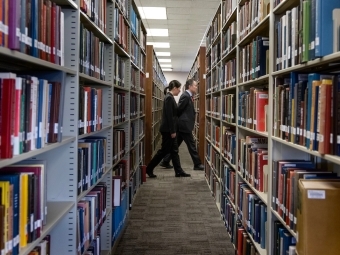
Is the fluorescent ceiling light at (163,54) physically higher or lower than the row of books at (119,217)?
higher

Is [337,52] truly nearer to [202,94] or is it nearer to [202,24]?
[202,94]

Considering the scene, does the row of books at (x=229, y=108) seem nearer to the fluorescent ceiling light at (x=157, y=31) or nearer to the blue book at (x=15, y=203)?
the blue book at (x=15, y=203)

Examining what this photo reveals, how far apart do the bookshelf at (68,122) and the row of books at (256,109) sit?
1.01 metres

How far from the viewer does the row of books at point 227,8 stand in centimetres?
312

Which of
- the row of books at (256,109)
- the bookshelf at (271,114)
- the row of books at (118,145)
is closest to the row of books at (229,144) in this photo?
the bookshelf at (271,114)

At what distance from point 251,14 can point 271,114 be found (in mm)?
909

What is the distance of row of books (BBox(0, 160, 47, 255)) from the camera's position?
98cm

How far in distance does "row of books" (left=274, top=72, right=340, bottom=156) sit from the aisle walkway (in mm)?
1506

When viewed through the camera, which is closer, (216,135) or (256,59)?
(256,59)

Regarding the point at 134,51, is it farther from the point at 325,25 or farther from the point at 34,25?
the point at 325,25

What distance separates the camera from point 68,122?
5.44ft

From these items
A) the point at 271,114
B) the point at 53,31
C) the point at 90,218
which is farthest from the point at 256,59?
the point at 90,218

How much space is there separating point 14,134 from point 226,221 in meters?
→ 2.60

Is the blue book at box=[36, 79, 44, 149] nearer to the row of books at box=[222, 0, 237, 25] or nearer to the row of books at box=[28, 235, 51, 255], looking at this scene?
the row of books at box=[28, 235, 51, 255]
